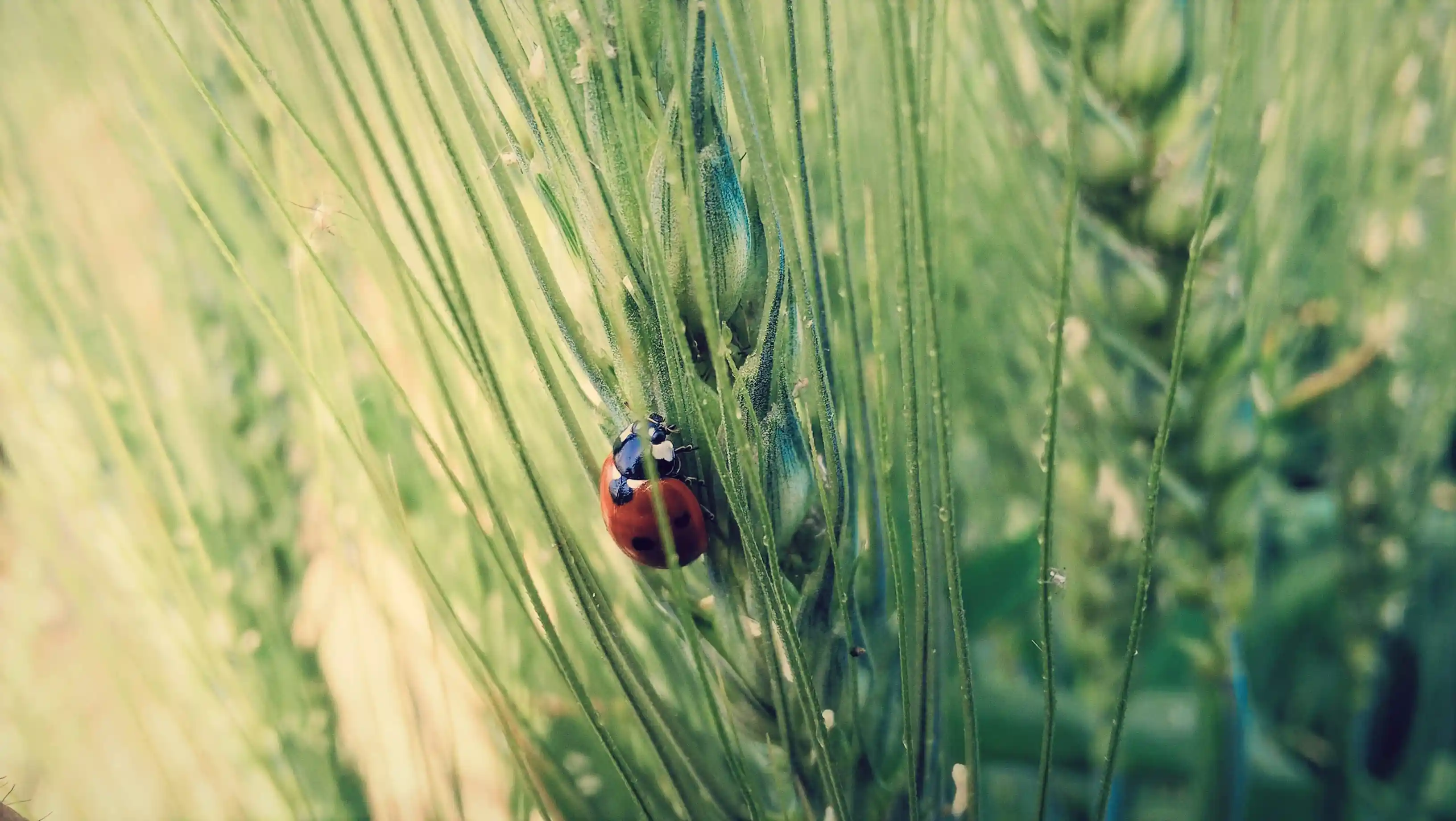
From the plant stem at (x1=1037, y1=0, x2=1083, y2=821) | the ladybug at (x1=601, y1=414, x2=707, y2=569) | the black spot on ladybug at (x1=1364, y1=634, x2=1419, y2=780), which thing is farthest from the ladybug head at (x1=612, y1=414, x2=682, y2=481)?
the black spot on ladybug at (x1=1364, y1=634, x2=1419, y2=780)

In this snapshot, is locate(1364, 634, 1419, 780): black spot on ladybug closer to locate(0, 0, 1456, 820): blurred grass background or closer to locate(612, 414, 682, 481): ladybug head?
locate(0, 0, 1456, 820): blurred grass background

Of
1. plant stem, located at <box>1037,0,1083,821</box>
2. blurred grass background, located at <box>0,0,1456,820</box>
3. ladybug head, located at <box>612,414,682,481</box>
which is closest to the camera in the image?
plant stem, located at <box>1037,0,1083,821</box>

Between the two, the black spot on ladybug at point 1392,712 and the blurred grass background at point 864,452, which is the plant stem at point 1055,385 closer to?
the blurred grass background at point 864,452

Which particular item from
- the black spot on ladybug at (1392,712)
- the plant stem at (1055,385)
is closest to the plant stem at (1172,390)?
the plant stem at (1055,385)

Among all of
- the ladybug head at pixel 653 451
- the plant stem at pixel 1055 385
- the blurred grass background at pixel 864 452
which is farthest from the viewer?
the blurred grass background at pixel 864 452

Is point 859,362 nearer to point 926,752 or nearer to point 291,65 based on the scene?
point 926,752

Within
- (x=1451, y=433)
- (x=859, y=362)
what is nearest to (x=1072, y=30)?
(x=859, y=362)
